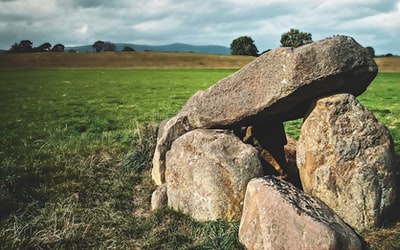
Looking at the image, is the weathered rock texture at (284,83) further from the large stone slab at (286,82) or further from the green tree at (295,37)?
the green tree at (295,37)

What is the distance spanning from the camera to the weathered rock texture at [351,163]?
705cm

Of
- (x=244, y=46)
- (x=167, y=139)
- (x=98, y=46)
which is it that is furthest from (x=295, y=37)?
(x=167, y=139)

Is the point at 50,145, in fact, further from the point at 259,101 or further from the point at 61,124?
the point at 259,101

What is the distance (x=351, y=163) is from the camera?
280 inches

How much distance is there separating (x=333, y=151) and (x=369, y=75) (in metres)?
1.80

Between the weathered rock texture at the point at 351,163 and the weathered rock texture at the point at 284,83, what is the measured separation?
0.52m

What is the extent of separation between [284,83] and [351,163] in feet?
6.22

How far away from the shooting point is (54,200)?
873 cm

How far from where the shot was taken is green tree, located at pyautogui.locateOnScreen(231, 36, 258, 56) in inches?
4749

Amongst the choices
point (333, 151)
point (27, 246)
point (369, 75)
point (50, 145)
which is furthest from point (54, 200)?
point (369, 75)

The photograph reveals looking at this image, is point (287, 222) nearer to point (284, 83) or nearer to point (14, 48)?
point (284, 83)

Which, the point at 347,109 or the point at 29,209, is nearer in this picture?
the point at 347,109

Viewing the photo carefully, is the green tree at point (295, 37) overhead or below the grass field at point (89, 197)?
overhead

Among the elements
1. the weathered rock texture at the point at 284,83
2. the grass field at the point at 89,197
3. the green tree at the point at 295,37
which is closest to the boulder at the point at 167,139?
the grass field at the point at 89,197
